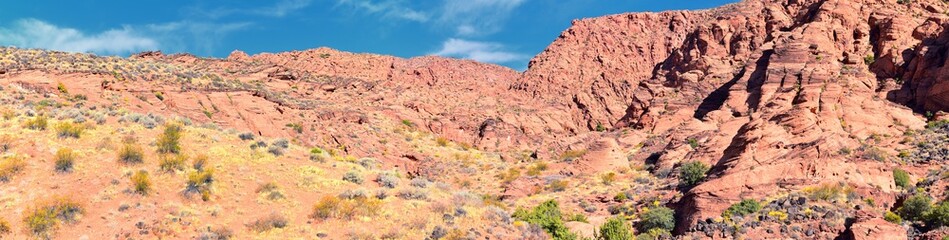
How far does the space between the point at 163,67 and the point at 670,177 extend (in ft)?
138

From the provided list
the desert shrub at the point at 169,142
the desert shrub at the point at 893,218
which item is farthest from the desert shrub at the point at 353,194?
the desert shrub at the point at 893,218

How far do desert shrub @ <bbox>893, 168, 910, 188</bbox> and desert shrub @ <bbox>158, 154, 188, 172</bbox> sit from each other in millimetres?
→ 31164

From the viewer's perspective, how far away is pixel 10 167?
18.8 meters

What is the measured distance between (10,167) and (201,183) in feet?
16.7

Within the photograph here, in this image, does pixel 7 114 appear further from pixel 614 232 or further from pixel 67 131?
pixel 614 232

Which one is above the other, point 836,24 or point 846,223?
point 836,24

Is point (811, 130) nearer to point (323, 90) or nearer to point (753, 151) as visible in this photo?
point (753, 151)

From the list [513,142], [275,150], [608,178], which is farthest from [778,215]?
[513,142]

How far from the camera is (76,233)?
16.8 m

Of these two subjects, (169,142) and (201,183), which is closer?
(201,183)

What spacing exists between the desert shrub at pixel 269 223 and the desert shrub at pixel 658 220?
61.6 feet

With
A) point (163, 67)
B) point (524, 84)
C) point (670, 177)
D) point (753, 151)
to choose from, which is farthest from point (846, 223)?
point (524, 84)

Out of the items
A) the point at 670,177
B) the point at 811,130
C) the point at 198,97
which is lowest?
the point at 670,177

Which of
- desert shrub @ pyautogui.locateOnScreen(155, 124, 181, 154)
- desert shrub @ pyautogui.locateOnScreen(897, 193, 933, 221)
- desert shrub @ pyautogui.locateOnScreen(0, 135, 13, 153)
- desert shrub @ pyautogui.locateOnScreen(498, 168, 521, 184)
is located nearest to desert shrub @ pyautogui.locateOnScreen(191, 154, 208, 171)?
desert shrub @ pyautogui.locateOnScreen(155, 124, 181, 154)
